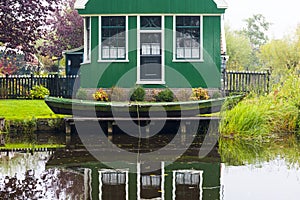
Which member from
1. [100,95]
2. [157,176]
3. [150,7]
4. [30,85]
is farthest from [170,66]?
[157,176]

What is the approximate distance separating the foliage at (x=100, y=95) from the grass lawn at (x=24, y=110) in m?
1.84

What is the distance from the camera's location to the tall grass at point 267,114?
49.9 feet

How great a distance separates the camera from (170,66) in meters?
21.5

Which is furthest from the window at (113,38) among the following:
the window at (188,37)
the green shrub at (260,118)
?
the green shrub at (260,118)

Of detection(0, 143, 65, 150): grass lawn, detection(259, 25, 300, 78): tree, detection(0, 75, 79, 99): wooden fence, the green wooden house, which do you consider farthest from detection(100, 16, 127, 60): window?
detection(259, 25, 300, 78): tree

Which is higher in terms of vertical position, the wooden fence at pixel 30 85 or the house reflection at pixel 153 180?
the wooden fence at pixel 30 85

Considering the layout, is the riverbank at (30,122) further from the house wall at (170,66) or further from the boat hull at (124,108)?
the house wall at (170,66)

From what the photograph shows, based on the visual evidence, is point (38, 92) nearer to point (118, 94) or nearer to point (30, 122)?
point (118, 94)

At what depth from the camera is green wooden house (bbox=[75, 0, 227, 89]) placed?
21.4 meters

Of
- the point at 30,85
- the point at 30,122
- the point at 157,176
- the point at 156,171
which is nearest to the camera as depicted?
the point at 157,176

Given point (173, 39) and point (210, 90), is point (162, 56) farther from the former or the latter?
point (210, 90)

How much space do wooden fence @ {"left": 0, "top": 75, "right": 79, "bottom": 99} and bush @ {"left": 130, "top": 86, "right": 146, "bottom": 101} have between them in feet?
13.2

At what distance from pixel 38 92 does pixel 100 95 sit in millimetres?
4248

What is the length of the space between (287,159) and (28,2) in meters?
12.2
